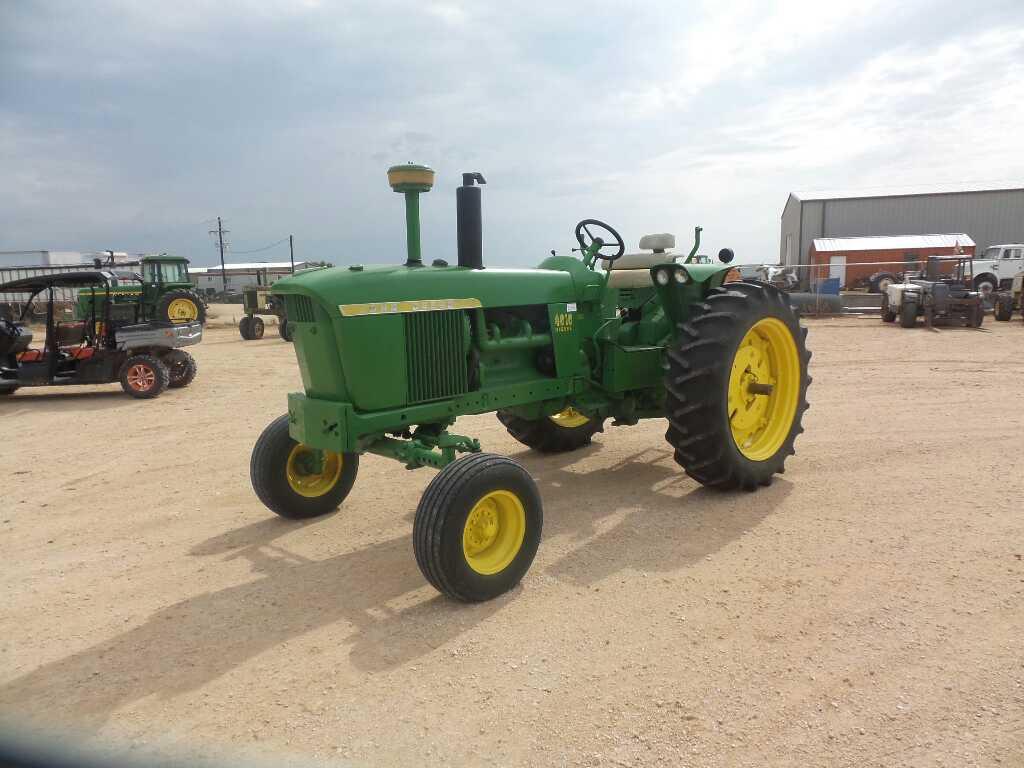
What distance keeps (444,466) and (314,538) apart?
1.22m

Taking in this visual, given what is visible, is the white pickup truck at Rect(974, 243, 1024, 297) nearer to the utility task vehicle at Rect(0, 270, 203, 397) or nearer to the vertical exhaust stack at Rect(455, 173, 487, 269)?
the utility task vehicle at Rect(0, 270, 203, 397)

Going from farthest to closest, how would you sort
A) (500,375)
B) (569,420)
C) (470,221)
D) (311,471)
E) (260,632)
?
(569,420) → (311,471) → (500,375) → (470,221) → (260,632)

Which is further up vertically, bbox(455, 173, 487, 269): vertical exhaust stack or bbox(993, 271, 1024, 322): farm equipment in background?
bbox(455, 173, 487, 269): vertical exhaust stack

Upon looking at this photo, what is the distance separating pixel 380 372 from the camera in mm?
3785

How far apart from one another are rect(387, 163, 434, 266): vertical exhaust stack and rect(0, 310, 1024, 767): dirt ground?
1.73 meters

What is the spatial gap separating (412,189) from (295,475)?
1.97m

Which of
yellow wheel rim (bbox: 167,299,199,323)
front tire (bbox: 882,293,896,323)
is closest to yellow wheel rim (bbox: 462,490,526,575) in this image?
yellow wheel rim (bbox: 167,299,199,323)

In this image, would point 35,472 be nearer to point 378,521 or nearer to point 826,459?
point 378,521

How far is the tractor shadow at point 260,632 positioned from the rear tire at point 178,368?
23.0 ft

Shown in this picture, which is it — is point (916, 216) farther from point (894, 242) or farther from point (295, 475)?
point (295, 475)

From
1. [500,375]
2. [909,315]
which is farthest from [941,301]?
[500,375]

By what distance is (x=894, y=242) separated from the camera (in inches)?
1310

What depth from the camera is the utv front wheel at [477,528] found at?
332 centimetres

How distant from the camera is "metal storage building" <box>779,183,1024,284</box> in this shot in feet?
118
